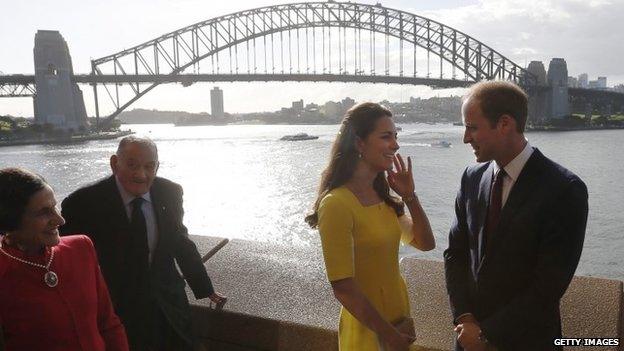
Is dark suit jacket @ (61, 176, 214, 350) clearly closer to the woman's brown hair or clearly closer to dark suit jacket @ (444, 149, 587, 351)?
the woman's brown hair

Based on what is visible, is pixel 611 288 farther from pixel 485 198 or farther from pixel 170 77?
pixel 170 77

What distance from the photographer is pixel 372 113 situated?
164 cm

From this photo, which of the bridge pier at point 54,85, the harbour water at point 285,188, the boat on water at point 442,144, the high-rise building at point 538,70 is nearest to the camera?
the harbour water at point 285,188

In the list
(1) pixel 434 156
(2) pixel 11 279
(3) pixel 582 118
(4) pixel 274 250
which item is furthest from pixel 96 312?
(3) pixel 582 118

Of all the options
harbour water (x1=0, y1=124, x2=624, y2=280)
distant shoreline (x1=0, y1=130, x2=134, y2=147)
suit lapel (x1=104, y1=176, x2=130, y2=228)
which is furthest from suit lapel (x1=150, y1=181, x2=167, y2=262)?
distant shoreline (x1=0, y1=130, x2=134, y2=147)

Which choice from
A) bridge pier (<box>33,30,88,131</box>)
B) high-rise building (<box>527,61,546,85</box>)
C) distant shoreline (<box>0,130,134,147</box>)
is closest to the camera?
distant shoreline (<box>0,130,134,147</box>)

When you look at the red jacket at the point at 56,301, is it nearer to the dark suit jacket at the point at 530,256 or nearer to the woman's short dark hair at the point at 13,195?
the woman's short dark hair at the point at 13,195

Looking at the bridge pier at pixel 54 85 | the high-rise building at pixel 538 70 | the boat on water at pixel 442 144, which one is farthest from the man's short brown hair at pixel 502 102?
the high-rise building at pixel 538 70

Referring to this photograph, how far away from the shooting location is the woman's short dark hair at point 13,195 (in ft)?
4.40

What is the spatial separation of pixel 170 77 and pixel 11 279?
54.0 metres

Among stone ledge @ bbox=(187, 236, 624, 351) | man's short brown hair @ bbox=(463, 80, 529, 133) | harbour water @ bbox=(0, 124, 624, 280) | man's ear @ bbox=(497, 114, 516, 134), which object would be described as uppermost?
man's short brown hair @ bbox=(463, 80, 529, 133)

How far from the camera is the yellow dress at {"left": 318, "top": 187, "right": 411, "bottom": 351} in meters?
1.51

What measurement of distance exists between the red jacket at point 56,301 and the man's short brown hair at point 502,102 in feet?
3.99

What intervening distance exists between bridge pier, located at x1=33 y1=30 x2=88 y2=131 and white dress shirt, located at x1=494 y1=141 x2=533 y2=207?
5996cm
